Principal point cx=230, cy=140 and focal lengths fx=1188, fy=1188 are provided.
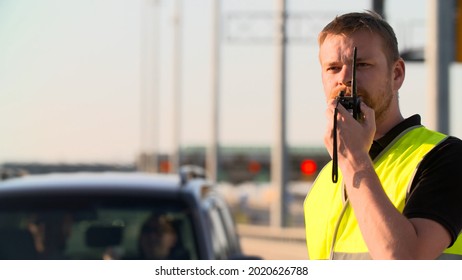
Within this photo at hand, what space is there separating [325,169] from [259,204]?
153ft

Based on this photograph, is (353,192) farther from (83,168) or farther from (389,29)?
(83,168)

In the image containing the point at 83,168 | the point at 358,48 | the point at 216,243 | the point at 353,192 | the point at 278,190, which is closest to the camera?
the point at 353,192

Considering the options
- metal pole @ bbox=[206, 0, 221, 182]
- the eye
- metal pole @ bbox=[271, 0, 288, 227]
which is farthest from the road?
the eye

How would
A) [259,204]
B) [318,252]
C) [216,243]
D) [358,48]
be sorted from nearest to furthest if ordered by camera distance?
[358,48], [318,252], [216,243], [259,204]

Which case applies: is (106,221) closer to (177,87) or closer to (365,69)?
(365,69)

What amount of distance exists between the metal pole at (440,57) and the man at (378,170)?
25.7ft

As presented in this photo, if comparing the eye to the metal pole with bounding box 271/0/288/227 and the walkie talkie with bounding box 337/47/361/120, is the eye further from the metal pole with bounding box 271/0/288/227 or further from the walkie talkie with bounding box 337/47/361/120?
the metal pole with bounding box 271/0/288/227

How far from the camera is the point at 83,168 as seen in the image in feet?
109

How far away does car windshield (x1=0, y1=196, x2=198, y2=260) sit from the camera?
15.7 feet

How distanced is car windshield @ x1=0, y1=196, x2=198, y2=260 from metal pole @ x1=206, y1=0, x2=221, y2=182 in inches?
1063

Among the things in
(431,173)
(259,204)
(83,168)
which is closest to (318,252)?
(431,173)
